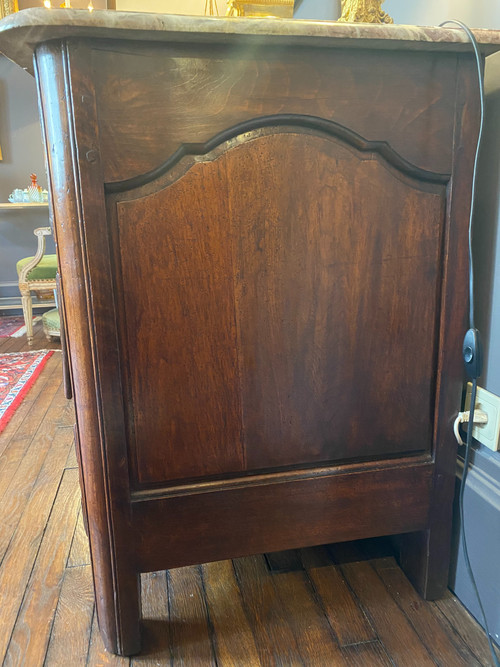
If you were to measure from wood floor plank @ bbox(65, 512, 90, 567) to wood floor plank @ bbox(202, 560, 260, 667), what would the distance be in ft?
0.94

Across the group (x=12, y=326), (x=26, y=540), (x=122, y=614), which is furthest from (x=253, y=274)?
(x=12, y=326)

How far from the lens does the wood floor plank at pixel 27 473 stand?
4.44 feet

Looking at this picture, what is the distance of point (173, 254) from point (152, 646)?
0.71 metres

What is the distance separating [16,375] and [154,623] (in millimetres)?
1912

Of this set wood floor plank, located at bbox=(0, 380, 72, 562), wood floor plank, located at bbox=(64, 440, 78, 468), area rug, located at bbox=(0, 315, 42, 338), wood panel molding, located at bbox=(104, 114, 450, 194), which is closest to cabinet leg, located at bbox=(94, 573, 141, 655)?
wood floor plank, located at bbox=(0, 380, 72, 562)

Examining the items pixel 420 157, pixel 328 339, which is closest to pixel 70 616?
pixel 328 339

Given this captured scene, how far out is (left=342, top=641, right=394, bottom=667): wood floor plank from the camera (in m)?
0.88

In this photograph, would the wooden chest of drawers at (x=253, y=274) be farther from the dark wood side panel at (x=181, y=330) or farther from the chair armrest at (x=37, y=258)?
the chair armrest at (x=37, y=258)

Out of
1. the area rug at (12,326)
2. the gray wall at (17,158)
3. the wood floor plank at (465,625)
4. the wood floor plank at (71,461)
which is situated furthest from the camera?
the gray wall at (17,158)

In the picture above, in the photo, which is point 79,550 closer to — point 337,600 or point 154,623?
point 154,623

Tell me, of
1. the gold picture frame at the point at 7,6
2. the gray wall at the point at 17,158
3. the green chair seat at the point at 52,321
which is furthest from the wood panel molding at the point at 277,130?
the gold picture frame at the point at 7,6

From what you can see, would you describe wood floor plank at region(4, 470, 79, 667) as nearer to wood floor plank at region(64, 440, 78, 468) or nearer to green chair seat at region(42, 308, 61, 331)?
wood floor plank at region(64, 440, 78, 468)

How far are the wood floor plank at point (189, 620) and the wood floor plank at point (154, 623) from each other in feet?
0.04

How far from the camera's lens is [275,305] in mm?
859
